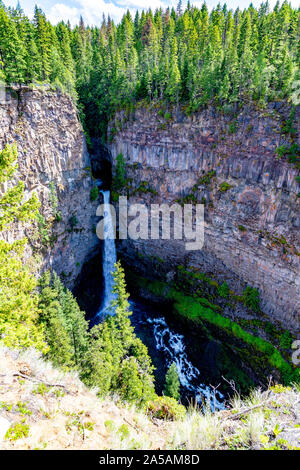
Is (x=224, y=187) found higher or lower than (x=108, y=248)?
higher

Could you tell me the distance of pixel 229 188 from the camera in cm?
3191

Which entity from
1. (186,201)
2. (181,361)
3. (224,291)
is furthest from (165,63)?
(181,361)

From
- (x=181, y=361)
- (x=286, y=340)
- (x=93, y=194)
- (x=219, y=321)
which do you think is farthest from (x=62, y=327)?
(x=286, y=340)

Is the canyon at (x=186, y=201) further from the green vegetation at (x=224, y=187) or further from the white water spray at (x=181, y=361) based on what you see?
the white water spray at (x=181, y=361)

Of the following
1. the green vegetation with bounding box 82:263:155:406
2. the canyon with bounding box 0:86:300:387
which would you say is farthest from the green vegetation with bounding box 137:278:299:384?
the green vegetation with bounding box 82:263:155:406

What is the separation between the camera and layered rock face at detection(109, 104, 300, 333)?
93.2 feet

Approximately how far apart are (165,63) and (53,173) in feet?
74.7

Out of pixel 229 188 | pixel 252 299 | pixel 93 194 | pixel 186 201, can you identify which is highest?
pixel 229 188

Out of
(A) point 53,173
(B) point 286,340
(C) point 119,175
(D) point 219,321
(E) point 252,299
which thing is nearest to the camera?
(B) point 286,340

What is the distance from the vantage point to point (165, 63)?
37.3m

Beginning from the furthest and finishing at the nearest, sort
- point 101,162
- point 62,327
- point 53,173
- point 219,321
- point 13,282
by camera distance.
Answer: point 101,162 → point 219,321 → point 53,173 → point 62,327 → point 13,282

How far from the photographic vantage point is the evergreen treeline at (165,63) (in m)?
29.5

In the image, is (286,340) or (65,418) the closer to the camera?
(65,418)

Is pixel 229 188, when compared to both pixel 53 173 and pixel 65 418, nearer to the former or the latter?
pixel 53 173
